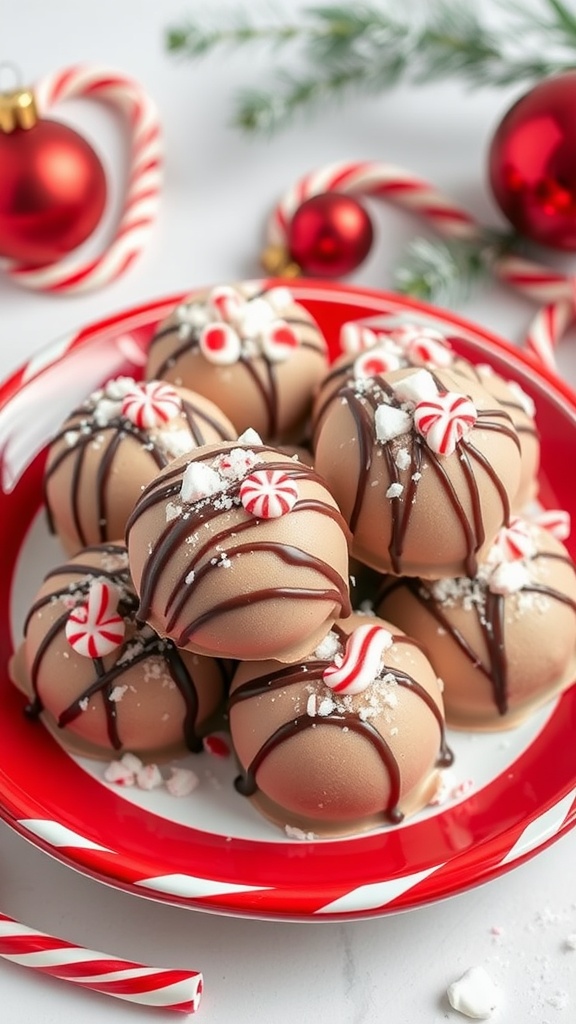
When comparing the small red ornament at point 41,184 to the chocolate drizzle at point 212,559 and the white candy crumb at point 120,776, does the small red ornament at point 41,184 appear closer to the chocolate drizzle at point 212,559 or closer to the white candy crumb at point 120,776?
the chocolate drizzle at point 212,559

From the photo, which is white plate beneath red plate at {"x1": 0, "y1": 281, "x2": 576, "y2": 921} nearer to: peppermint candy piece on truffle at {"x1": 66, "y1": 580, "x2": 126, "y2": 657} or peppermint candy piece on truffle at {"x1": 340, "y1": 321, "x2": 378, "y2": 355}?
peppermint candy piece on truffle at {"x1": 66, "y1": 580, "x2": 126, "y2": 657}

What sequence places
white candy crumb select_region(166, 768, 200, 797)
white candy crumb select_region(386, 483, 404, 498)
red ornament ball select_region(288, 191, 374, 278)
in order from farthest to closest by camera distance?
red ornament ball select_region(288, 191, 374, 278) < white candy crumb select_region(166, 768, 200, 797) < white candy crumb select_region(386, 483, 404, 498)

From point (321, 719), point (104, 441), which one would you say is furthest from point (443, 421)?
point (104, 441)

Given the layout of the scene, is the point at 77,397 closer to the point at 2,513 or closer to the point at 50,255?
the point at 2,513

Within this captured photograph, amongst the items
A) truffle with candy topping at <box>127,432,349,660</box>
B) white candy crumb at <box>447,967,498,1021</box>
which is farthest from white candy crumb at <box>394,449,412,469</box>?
white candy crumb at <box>447,967,498,1021</box>

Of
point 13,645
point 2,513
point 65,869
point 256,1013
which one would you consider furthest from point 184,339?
point 256,1013

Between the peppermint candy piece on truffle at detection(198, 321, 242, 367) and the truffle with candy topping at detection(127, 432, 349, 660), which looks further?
the peppermint candy piece on truffle at detection(198, 321, 242, 367)

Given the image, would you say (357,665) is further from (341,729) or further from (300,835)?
(300,835)
